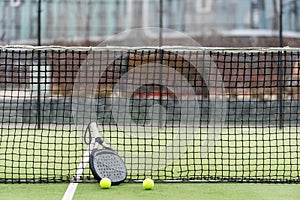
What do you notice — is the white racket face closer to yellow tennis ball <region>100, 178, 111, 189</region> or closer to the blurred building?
yellow tennis ball <region>100, 178, 111, 189</region>

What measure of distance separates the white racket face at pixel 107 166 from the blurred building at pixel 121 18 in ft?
29.1

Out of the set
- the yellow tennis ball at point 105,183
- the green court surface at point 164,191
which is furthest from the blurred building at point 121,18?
the yellow tennis ball at point 105,183

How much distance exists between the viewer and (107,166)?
5.76m

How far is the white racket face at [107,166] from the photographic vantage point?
223 inches

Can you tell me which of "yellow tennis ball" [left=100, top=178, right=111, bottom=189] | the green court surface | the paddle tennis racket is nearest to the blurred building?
the paddle tennis racket

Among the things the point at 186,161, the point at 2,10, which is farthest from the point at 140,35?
the point at 186,161

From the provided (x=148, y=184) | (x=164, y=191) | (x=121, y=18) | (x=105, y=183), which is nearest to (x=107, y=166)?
(x=105, y=183)

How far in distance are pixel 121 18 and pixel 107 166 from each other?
10.1 m

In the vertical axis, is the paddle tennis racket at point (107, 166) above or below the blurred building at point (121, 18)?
below

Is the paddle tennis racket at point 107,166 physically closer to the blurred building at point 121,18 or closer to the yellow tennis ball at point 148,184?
the yellow tennis ball at point 148,184

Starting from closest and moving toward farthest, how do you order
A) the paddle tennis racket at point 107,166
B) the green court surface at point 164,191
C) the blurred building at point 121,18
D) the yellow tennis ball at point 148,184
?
the green court surface at point 164,191 → the yellow tennis ball at point 148,184 → the paddle tennis racket at point 107,166 → the blurred building at point 121,18

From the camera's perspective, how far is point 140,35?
47.6 ft

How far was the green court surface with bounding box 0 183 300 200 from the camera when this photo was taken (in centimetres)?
507

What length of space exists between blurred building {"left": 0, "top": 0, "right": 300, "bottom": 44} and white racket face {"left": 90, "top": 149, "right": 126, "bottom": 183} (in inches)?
349
